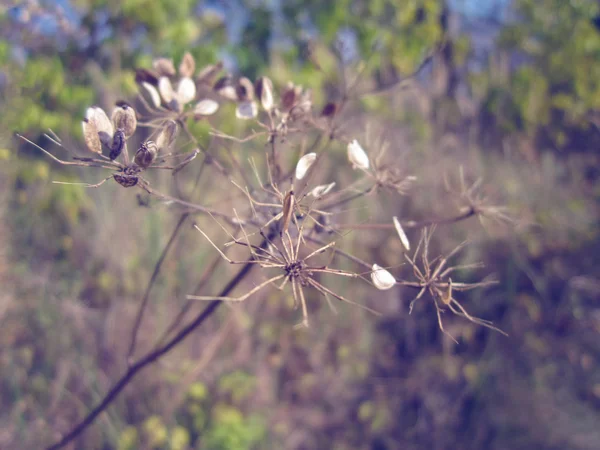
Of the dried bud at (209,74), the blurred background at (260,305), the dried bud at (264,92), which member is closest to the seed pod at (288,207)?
the dried bud at (264,92)

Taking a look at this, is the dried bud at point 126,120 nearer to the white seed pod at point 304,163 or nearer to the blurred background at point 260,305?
the white seed pod at point 304,163

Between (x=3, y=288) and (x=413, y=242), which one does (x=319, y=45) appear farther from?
(x=3, y=288)

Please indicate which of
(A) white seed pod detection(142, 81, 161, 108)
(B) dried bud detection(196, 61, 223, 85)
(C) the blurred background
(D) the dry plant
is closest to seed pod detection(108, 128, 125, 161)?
(D) the dry plant

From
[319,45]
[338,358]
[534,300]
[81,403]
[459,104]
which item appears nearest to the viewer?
[81,403]

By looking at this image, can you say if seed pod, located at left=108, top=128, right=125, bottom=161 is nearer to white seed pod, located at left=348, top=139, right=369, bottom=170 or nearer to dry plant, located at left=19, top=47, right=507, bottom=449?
dry plant, located at left=19, top=47, right=507, bottom=449

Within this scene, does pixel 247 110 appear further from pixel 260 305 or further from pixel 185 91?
pixel 260 305

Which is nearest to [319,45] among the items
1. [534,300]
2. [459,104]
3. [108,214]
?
[459,104]
